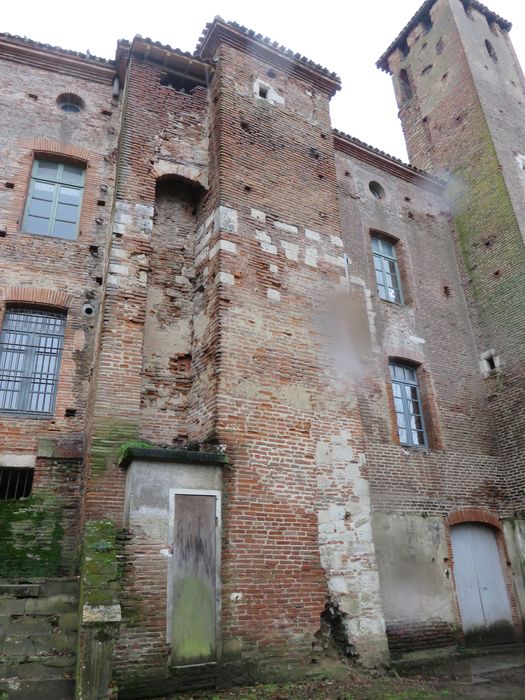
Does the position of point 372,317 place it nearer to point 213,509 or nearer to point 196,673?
point 213,509

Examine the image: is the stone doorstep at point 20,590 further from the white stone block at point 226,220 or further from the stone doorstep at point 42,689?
the white stone block at point 226,220

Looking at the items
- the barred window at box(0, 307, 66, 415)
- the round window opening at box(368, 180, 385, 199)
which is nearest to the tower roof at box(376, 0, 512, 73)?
the round window opening at box(368, 180, 385, 199)

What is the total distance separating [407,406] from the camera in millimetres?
11875

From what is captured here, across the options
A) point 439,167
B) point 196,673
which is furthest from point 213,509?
point 439,167

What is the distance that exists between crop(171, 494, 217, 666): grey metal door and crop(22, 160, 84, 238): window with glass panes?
599cm

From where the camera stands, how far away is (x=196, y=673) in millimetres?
6309

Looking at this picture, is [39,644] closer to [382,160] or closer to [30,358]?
[30,358]

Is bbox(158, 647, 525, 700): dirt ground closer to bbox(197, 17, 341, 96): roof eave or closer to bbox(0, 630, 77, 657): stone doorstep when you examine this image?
bbox(0, 630, 77, 657): stone doorstep

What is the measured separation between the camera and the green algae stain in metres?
6.39

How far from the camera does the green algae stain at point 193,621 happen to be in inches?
251

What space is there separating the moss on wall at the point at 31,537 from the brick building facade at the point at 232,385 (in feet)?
0.11

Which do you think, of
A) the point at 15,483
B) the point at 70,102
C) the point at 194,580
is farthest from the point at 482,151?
the point at 15,483

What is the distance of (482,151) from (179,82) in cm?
867

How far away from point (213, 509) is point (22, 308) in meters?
5.03
